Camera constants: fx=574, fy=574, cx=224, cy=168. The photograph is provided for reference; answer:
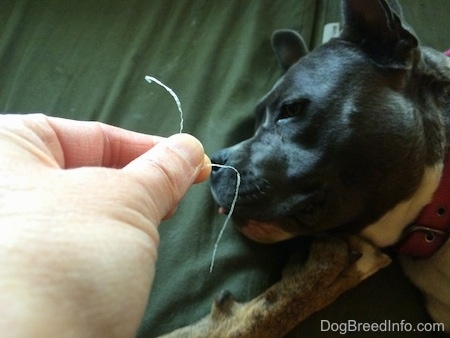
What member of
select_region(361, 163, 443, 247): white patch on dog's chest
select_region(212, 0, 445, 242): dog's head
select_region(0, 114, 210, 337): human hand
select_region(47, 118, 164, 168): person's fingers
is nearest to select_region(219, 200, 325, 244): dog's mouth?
select_region(212, 0, 445, 242): dog's head

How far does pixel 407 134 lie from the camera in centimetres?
153

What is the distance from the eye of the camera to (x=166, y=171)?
107 centimetres

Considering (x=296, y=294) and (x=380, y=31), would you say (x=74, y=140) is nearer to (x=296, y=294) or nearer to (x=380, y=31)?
(x=296, y=294)

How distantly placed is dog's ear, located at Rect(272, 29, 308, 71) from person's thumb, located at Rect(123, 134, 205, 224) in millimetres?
807

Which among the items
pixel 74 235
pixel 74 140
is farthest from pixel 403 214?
pixel 74 235

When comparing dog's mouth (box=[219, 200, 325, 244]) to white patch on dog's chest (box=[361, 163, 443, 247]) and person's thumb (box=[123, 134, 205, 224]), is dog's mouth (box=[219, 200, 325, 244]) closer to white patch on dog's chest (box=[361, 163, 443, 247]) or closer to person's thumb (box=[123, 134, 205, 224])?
white patch on dog's chest (box=[361, 163, 443, 247])

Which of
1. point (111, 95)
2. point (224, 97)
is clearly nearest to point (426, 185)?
point (224, 97)

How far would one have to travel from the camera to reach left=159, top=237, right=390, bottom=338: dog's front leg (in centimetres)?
153

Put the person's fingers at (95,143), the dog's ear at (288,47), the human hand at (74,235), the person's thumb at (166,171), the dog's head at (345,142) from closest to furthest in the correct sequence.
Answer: the human hand at (74,235) < the person's thumb at (166,171) < the person's fingers at (95,143) < the dog's head at (345,142) < the dog's ear at (288,47)

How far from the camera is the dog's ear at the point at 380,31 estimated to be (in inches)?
59.2

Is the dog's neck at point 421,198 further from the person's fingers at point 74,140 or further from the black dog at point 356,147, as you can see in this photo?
the person's fingers at point 74,140

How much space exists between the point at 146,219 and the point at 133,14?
1378 mm

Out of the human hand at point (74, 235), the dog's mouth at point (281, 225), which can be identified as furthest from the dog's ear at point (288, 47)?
the human hand at point (74, 235)

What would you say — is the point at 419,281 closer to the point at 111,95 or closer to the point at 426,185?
the point at 426,185
